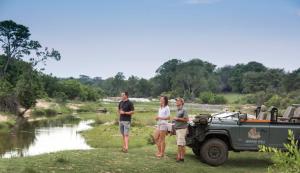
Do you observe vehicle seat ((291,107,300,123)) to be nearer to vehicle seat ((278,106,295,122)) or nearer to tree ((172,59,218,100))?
vehicle seat ((278,106,295,122))

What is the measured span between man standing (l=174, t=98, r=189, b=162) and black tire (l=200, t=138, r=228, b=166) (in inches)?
28.6

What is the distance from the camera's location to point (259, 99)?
85.6 m

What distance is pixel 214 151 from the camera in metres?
14.6

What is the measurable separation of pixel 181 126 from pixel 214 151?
1347 millimetres

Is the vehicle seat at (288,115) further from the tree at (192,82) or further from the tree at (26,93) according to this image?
the tree at (192,82)

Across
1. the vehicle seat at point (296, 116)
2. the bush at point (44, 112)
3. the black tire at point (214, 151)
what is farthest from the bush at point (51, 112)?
the vehicle seat at point (296, 116)

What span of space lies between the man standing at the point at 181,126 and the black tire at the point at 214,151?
2.38 ft

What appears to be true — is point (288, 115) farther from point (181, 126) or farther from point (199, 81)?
point (199, 81)

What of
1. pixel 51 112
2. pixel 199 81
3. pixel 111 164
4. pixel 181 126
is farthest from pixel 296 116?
pixel 199 81

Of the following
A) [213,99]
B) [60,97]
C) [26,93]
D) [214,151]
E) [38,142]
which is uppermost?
[26,93]

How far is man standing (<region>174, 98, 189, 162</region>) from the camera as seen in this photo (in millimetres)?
14406

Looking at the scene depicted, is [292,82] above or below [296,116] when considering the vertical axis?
above

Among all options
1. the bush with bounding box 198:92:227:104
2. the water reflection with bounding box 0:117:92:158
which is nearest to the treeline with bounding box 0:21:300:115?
the bush with bounding box 198:92:227:104

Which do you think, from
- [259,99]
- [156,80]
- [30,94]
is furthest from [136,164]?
[156,80]
